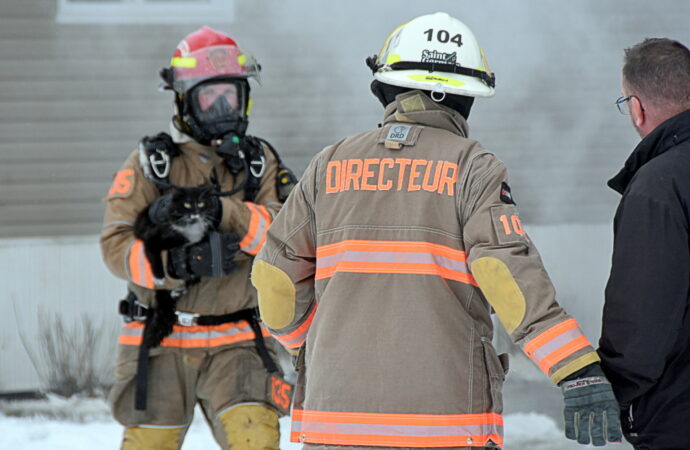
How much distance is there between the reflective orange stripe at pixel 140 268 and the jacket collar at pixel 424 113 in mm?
1355

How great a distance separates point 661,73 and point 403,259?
98 cm

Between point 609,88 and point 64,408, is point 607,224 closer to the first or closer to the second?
point 609,88

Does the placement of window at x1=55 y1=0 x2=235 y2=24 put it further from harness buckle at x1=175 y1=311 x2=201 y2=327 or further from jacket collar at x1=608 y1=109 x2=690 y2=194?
jacket collar at x1=608 y1=109 x2=690 y2=194

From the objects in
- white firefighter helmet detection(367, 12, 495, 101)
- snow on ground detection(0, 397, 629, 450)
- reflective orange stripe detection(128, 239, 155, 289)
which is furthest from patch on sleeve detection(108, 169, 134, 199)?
snow on ground detection(0, 397, 629, 450)

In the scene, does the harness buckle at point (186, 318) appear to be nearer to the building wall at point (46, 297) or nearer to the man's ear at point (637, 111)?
the man's ear at point (637, 111)

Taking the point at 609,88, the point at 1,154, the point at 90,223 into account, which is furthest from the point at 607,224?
the point at 1,154

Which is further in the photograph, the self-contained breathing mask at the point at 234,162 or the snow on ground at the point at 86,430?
the snow on ground at the point at 86,430

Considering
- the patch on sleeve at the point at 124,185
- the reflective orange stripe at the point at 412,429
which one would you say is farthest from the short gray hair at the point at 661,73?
the patch on sleeve at the point at 124,185

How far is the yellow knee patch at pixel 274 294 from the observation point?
2730 mm

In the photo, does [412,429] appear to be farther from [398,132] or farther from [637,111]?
[637,111]

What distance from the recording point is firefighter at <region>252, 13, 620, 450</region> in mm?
2330

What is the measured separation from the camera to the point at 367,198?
253 cm

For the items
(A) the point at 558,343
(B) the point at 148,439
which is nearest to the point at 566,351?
(A) the point at 558,343

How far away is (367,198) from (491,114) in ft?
15.1
